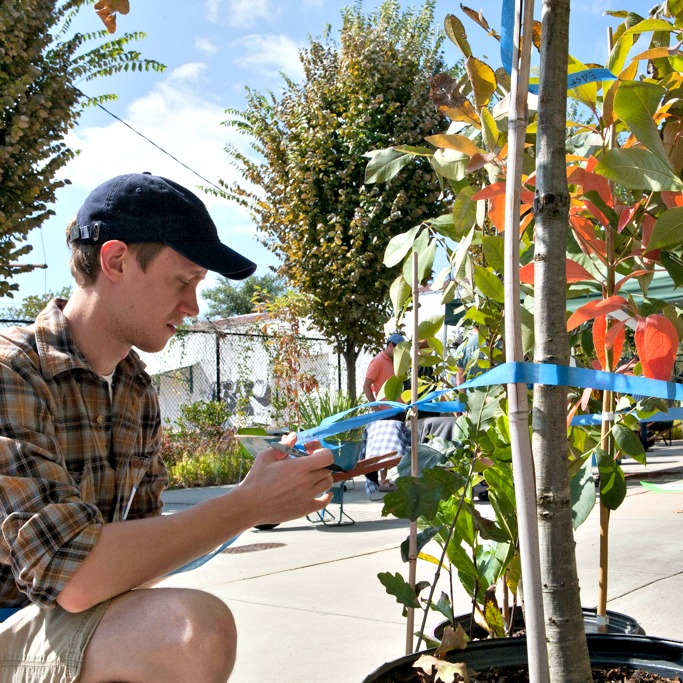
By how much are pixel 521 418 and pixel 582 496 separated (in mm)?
485

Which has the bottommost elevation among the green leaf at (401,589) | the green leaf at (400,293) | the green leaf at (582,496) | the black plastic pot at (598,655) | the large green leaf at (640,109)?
the black plastic pot at (598,655)

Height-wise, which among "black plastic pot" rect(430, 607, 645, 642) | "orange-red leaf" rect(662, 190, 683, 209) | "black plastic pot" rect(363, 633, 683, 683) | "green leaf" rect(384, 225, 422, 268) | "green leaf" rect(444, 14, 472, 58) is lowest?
"black plastic pot" rect(430, 607, 645, 642)

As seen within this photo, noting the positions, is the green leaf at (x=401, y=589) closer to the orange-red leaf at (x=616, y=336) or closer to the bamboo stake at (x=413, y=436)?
the bamboo stake at (x=413, y=436)

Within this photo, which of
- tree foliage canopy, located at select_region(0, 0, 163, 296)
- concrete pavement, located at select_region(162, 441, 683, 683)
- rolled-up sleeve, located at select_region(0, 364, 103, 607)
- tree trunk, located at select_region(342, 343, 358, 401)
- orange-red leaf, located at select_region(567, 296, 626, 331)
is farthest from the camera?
tree trunk, located at select_region(342, 343, 358, 401)

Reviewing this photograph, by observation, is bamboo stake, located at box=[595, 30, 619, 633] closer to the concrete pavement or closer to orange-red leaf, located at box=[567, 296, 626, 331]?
orange-red leaf, located at box=[567, 296, 626, 331]

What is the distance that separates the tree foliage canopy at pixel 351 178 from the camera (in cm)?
1184

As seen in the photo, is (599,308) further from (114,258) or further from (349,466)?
(349,466)

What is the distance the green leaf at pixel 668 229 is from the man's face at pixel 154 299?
0.99 meters

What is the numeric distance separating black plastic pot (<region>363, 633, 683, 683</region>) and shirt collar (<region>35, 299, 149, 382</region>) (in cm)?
91

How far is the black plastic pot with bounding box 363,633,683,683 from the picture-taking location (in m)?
1.62

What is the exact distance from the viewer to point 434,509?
1.70 metres

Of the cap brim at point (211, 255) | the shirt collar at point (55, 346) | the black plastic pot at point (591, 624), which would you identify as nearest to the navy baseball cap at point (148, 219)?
the cap brim at point (211, 255)

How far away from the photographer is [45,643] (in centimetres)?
150

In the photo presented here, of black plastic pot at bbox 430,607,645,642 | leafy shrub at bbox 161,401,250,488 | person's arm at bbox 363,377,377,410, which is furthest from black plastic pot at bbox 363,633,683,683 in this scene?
leafy shrub at bbox 161,401,250,488
